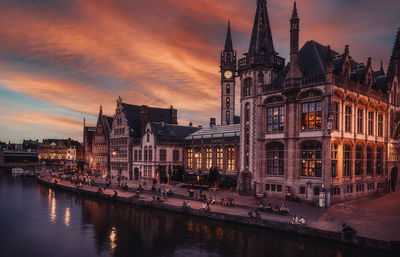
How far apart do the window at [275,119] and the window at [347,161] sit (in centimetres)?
898

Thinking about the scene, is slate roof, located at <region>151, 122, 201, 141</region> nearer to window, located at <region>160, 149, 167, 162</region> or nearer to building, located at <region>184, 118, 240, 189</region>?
window, located at <region>160, 149, 167, 162</region>

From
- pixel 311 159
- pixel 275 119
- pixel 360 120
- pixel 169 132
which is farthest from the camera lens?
pixel 169 132

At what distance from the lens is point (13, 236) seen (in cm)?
3070

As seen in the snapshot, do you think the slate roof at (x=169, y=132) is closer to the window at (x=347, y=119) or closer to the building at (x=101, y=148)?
the building at (x=101, y=148)

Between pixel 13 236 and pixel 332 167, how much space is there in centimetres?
3718

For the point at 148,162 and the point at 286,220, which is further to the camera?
the point at 148,162

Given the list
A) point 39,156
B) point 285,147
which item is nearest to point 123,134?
point 285,147

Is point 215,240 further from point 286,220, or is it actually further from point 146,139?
point 146,139

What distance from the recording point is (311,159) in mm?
39625

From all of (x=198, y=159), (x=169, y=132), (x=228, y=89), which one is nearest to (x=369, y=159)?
(x=198, y=159)

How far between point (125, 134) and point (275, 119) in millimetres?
45797

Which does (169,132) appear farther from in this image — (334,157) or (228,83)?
(334,157)

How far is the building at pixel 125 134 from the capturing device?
76.6m

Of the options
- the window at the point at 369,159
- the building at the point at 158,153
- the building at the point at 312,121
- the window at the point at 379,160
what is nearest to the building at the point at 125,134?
the building at the point at 158,153
